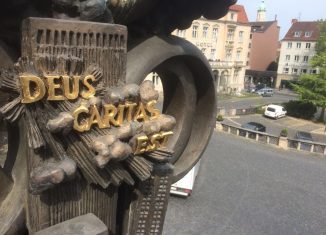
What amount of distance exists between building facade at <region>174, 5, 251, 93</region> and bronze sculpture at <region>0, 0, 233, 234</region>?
3478 centimetres

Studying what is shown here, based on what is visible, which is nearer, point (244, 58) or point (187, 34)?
point (187, 34)

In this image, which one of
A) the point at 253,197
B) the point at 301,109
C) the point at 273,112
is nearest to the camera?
the point at 253,197

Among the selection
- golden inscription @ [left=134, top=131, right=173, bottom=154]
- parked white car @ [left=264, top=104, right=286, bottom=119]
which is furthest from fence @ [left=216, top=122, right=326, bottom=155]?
golden inscription @ [left=134, top=131, right=173, bottom=154]

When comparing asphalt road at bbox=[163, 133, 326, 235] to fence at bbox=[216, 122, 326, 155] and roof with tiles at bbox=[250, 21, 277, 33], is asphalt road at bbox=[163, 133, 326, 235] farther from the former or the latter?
roof with tiles at bbox=[250, 21, 277, 33]

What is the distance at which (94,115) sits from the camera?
102 inches

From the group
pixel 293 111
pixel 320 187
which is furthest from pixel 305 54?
pixel 320 187

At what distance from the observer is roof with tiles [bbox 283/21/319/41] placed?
4753 cm

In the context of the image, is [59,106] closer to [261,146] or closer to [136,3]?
[136,3]

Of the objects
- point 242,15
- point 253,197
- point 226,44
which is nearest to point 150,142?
point 253,197

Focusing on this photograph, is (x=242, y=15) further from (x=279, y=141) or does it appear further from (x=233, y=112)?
(x=279, y=141)

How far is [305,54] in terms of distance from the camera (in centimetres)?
4903

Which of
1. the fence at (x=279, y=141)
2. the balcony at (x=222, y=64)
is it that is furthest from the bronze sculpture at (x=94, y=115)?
the balcony at (x=222, y=64)

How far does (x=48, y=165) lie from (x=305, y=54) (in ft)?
168

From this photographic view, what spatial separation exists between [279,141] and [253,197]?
6795 mm
